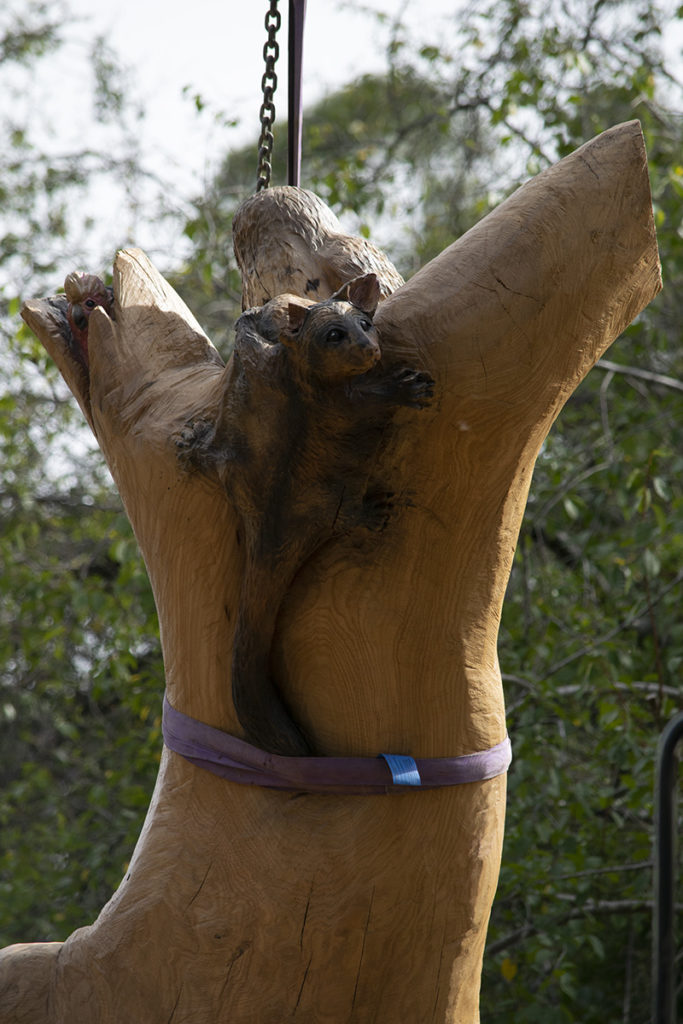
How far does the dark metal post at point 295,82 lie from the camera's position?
926 millimetres

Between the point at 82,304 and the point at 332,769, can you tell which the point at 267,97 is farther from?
the point at 332,769

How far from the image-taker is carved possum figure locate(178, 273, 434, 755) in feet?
2.14

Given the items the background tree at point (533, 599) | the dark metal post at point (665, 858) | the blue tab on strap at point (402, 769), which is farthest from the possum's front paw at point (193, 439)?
the background tree at point (533, 599)

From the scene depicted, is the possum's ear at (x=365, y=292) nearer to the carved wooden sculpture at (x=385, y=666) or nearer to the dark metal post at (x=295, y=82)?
the carved wooden sculpture at (x=385, y=666)

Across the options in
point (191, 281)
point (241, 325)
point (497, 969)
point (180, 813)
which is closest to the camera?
point (241, 325)

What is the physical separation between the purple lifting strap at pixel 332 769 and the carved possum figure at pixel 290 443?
0.04 feet

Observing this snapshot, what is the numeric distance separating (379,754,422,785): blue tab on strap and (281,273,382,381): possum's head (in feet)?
0.90

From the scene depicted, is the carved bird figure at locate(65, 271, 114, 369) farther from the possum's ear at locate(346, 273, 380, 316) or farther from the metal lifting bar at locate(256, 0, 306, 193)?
the possum's ear at locate(346, 273, 380, 316)

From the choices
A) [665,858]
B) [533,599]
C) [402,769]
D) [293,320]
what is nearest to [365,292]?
[293,320]

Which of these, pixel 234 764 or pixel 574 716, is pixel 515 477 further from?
pixel 574 716

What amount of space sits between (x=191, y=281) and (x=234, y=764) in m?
2.04

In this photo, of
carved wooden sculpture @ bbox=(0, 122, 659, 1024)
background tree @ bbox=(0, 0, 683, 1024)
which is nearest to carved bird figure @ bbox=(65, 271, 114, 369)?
carved wooden sculpture @ bbox=(0, 122, 659, 1024)

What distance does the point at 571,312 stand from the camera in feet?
2.35

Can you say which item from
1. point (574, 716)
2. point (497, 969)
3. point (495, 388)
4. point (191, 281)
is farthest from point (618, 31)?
point (495, 388)
